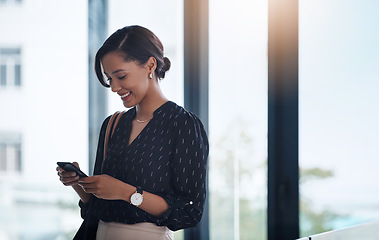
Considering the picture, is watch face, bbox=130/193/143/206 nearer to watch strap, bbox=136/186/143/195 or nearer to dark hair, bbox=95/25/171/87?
watch strap, bbox=136/186/143/195

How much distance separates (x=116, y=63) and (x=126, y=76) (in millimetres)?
58

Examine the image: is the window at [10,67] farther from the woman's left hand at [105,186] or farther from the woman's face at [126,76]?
the woman's left hand at [105,186]

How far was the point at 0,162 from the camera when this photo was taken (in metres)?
2.09

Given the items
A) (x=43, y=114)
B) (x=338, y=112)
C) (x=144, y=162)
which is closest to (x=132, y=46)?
(x=144, y=162)

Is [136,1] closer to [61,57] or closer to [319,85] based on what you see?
[61,57]

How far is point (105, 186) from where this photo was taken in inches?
59.1

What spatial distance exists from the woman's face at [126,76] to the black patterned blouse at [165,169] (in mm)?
111

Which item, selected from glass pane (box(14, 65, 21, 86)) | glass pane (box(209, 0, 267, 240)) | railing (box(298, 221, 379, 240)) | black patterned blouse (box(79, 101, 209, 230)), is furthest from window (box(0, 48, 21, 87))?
railing (box(298, 221, 379, 240))

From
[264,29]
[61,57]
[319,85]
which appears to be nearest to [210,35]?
[264,29]

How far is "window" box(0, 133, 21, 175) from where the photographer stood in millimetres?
2086

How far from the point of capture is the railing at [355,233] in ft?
3.87

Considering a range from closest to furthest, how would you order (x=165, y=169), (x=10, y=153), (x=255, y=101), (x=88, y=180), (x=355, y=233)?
(x=355, y=233), (x=88, y=180), (x=165, y=169), (x=10, y=153), (x=255, y=101)

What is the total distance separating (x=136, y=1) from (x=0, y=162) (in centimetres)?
109

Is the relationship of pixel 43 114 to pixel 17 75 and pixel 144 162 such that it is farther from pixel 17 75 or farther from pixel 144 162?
pixel 144 162
